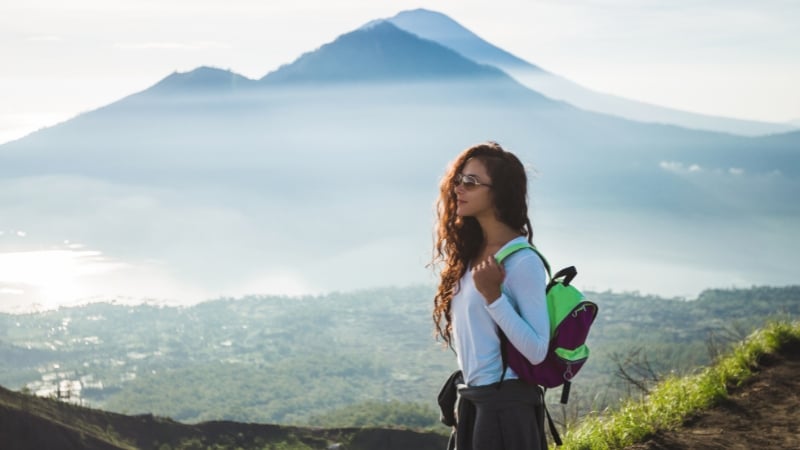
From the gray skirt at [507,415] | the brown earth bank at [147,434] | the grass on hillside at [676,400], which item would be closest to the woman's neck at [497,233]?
the gray skirt at [507,415]

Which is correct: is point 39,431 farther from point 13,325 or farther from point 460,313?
point 13,325

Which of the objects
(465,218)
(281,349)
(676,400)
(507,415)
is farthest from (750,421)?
(281,349)

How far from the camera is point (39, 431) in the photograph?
30.9 feet

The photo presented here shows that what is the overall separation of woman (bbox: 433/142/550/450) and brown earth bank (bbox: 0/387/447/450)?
294 inches

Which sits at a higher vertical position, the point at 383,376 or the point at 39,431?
the point at 39,431

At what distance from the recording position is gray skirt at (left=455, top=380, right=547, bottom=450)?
2.60m

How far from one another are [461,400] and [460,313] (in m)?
0.31

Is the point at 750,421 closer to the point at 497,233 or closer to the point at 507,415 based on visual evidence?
the point at 507,415

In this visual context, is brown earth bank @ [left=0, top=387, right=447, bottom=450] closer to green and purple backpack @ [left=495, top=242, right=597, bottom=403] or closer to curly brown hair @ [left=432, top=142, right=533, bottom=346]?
curly brown hair @ [left=432, top=142, right=533, bottom=346]

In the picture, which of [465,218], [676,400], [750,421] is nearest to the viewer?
[465,218]

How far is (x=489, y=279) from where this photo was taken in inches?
96.1

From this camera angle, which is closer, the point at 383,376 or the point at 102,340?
the point at 383,376

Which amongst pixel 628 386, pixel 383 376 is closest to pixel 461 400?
pixel 628 386

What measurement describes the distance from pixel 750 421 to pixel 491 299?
3.16 m
